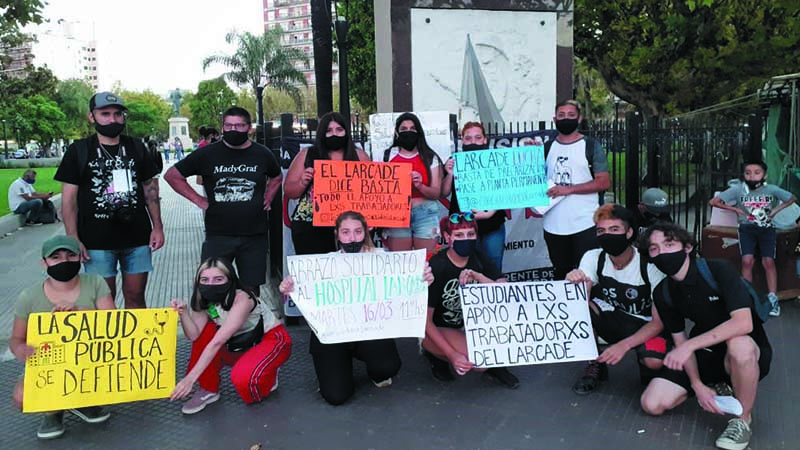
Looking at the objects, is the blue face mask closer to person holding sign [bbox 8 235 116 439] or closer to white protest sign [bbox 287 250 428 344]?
white protest sign [bbox 287 250 428 344]

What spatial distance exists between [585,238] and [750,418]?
1.77 m

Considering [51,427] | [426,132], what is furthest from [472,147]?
[51,427]

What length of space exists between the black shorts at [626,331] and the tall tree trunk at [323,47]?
19.8 feet

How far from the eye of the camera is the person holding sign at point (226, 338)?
4.30 metres

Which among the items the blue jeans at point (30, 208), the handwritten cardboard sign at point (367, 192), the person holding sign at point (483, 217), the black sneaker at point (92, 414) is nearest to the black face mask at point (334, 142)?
the handwritten cardboard sign at point (367, 192)

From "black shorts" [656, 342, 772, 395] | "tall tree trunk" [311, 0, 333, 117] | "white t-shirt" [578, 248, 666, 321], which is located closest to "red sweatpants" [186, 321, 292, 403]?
"white t-shirt" [578, 248, 666, 321]

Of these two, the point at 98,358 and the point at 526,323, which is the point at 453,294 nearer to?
the point at 526,323

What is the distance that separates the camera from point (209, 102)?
78.2 m

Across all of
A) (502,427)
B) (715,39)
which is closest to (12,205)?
(502,427)

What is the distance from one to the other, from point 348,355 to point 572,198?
6.99 feet

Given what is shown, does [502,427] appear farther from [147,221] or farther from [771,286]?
[771,286]

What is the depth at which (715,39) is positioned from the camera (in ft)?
52.9

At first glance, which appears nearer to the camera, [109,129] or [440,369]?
[109,129]

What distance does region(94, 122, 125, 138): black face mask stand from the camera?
4.58m
